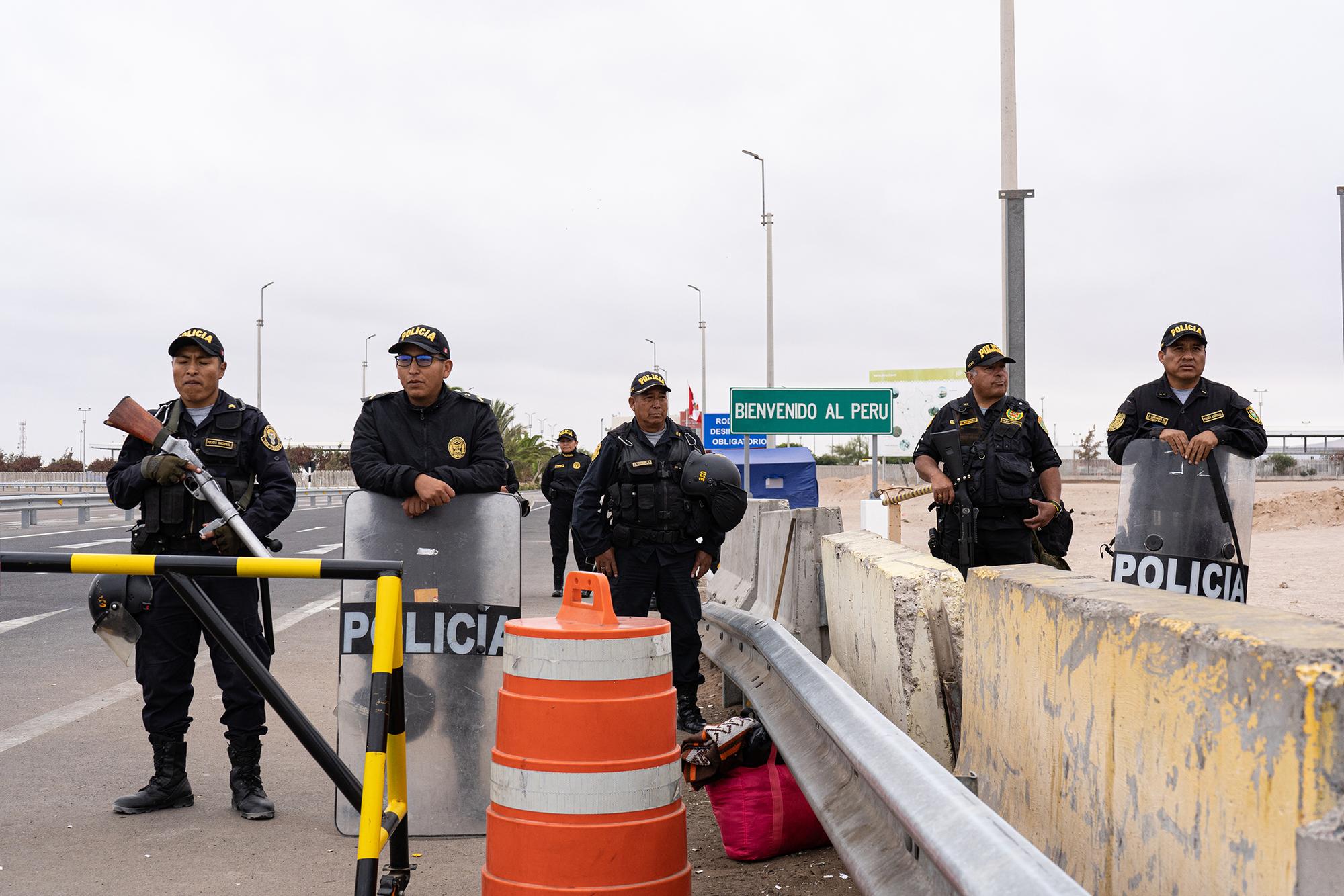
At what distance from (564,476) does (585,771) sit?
11.2m

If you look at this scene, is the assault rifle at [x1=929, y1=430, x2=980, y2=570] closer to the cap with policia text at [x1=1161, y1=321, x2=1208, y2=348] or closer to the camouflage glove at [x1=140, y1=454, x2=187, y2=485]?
the cap with policia text at [x1=1161, y1=321, x2=1208, y2=348]

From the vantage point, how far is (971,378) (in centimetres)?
730

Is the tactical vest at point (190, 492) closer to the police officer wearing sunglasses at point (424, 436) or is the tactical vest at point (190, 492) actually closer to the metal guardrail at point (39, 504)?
the police officer wearing sunglasses at point (424, 436)

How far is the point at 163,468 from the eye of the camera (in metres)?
5.20

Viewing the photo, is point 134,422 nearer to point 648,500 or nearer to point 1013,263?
point 648,500

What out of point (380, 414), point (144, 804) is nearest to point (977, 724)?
point (380, 414)

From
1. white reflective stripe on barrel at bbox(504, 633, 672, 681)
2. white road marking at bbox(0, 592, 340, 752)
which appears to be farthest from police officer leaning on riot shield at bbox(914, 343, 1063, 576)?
white road marking at bbox(0, 592, 340, 752)

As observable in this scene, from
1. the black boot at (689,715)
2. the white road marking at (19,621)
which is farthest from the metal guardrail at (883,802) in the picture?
the white road marking at (19,621)

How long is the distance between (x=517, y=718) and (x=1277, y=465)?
89.6 meters

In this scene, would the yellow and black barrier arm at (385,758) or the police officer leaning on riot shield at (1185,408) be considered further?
the police officer leaning on riot shield at (1185,408)

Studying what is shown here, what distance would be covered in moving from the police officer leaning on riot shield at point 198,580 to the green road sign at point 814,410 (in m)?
11.4

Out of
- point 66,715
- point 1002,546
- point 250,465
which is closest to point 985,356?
point 1002,546

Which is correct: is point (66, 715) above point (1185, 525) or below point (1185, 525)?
below

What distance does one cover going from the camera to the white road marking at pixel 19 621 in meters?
10.8
